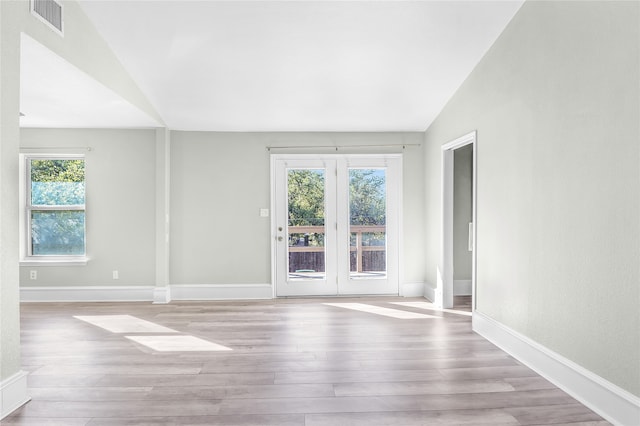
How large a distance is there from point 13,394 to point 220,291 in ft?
10.5

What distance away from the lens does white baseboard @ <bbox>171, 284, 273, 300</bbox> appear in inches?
220

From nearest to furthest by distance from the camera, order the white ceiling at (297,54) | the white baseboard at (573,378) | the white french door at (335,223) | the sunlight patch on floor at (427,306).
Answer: the white baseboard at (573,378)
the white ceiling at (297,54)
the sunlight patch on floor at (427,306)
the white french door at (335,223)

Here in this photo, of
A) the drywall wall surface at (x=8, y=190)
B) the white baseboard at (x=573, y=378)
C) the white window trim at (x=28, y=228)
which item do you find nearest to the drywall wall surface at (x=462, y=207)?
the white baseboard at (x=573, y=378)

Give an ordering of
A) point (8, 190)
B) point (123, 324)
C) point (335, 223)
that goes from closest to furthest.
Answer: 1. point (8, 190)
2. point (123, 324)
3. point (335, 223)

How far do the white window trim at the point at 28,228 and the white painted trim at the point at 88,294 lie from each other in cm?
35

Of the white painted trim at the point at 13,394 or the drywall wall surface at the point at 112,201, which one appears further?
the drywall wall surface at the point at 112,201

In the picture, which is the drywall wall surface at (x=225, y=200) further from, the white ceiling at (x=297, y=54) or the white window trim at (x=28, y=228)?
the white window trim at (x=28, y=228)

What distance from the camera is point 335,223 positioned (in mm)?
5711

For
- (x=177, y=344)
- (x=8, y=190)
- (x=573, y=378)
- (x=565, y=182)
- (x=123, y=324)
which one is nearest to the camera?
(x=8, y=190)

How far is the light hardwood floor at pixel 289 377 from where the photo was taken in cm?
241

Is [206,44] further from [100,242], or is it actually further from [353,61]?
[100,242]

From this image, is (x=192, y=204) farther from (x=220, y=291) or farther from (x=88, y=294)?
(x=88, y=294)

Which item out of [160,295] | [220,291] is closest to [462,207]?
[220,291]

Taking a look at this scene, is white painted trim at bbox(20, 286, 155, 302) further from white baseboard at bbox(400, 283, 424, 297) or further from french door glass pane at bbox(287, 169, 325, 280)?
white baseboard at bbox(400, 283, 424, 297)
